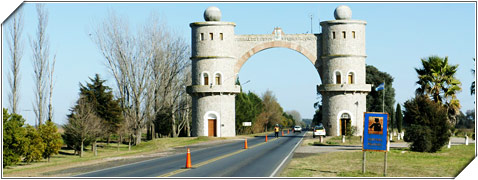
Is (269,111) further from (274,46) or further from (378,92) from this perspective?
(274,46)

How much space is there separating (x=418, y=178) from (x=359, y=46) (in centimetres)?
4495

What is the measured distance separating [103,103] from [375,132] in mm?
45197

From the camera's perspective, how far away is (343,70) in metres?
66.4

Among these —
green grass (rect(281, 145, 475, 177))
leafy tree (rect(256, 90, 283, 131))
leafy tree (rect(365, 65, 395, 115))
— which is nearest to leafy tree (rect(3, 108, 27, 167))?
green grass (rect(281, 145, 475, 177))

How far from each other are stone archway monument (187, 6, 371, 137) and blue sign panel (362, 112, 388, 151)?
4367cm

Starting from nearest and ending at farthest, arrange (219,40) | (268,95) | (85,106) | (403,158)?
(403,158), (85,106), (219,40), (268,95)

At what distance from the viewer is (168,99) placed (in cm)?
7644

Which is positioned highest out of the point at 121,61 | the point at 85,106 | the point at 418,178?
the point at 121,61

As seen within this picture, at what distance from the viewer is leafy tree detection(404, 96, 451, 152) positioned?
3653cm

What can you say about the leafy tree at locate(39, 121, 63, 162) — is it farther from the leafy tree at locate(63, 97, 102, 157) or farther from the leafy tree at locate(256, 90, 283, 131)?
the leafy tree at locate(256, 90, 283, 131)

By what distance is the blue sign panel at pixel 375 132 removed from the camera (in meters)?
22.5

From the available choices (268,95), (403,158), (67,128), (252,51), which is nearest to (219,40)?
(252,51)

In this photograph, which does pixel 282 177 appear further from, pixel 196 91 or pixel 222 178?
pixel 196 91

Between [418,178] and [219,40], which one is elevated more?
[219,40]
